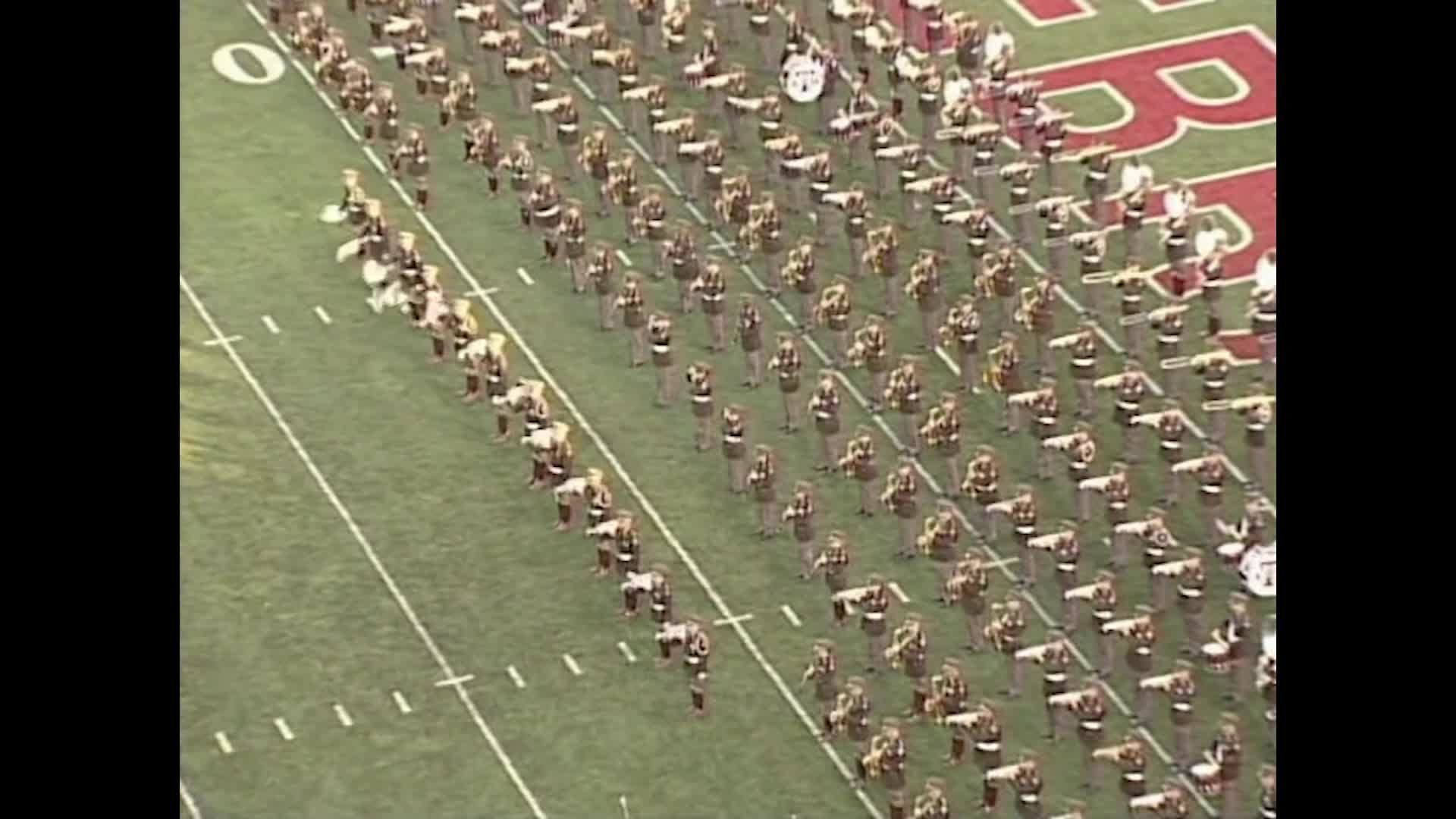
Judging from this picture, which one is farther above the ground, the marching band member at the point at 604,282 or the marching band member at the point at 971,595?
the marching band member at the point at 604,282

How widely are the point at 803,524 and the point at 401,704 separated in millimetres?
2721

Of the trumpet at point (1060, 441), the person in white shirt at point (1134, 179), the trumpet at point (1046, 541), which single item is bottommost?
the trumpet at point (1046, 541)

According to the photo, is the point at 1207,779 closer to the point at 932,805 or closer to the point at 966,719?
the point at 966,719

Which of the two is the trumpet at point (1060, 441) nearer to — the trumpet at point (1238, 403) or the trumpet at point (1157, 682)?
the trumpet at point (1238, 403)

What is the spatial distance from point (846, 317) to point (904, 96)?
380cm

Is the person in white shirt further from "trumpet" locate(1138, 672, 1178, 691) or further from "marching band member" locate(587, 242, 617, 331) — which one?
"trumpet" locate(1138, 672, 1178, 691)

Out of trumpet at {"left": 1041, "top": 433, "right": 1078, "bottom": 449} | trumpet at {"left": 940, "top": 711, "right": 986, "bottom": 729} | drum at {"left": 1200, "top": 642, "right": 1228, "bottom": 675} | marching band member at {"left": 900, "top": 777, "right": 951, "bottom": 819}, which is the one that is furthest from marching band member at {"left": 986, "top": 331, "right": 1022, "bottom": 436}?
marching band member at {"left": 900, "top": 777, "right": 951, "bottom": 819}

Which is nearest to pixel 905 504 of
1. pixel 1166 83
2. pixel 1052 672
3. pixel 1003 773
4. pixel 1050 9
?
pixel 1052 672

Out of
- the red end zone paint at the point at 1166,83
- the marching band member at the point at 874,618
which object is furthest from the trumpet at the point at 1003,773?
the red end zone paint at the point at 1166,83

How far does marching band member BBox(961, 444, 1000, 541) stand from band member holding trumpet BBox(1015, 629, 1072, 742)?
1590 mm

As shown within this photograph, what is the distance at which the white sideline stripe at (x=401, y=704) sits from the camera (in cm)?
2802

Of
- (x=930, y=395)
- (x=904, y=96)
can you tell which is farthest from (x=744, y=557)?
(x=904, y=96)

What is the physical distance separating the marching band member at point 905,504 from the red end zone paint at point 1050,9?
7.47m

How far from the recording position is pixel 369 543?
29.6 metres
